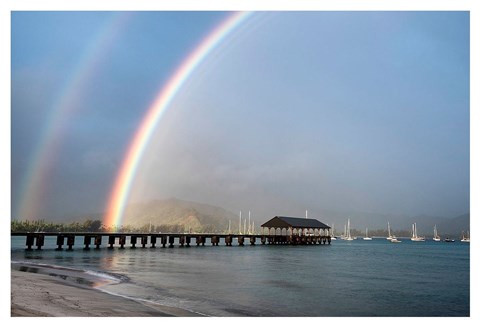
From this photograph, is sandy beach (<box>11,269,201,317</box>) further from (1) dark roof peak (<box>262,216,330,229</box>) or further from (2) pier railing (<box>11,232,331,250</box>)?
(1) dark roof peak (<box>262,216,330,229</box>)

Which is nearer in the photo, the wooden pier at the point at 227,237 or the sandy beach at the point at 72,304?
A: the sandy beach at the point at 72,304

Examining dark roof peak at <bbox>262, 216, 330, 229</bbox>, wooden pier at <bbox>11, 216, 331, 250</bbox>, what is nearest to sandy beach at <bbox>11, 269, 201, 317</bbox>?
wooden pier at <bbox>11, 216, 331, 250</bbox>

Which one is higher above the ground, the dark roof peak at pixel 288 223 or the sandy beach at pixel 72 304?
the dark roof peak at pixel 288 223

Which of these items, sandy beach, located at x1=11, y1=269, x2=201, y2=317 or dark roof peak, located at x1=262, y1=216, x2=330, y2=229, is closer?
sandy beach, located at x1=11, y1=269, x2=201, y2=317

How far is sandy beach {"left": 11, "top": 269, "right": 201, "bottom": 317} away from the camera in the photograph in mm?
16359

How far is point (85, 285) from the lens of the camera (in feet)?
83.4

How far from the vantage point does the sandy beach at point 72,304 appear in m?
16.4

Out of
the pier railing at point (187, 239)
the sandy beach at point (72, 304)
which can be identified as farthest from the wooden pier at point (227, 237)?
the sandy beach at point (72, 304)

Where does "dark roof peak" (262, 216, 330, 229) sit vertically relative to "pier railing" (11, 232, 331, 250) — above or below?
above

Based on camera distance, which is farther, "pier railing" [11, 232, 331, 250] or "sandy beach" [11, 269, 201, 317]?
"pier railing" [11, 232, 331, 250]

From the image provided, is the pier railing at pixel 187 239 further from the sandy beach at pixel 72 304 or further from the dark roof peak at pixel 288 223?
the sandy beach at pixel 72 304
